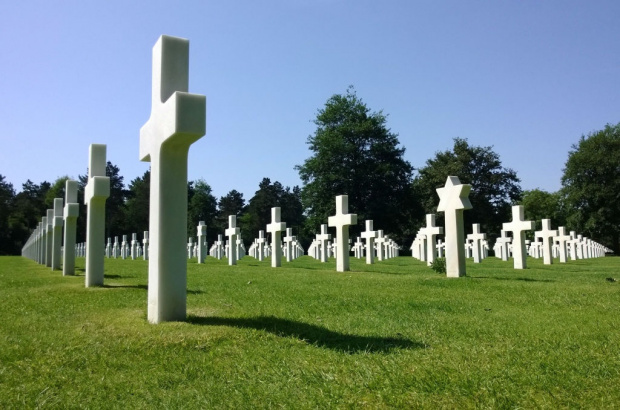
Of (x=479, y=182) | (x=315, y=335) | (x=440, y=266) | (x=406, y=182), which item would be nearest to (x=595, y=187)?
(x=479, y=182)

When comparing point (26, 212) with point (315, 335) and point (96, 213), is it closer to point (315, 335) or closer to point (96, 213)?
point (96, 213)

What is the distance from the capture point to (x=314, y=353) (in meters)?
4.78

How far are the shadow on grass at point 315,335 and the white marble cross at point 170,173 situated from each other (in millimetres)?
445

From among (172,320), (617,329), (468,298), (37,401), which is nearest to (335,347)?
(172,320)

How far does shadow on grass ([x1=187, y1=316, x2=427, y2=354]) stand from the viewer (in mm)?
4969

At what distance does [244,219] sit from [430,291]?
78.3 m

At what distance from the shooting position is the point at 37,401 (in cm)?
363

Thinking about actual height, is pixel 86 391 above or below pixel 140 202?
below

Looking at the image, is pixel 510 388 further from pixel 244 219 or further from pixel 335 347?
pixel 244 219

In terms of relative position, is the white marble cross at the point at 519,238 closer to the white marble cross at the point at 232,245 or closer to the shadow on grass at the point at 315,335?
the white marble cross at the point at 232,245

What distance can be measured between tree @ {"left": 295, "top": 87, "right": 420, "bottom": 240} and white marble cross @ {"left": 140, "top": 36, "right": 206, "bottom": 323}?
38.4m

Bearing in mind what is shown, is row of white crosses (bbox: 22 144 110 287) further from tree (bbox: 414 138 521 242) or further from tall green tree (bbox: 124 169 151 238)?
Answer: tall green tree (bbox: 124 169 151 238)

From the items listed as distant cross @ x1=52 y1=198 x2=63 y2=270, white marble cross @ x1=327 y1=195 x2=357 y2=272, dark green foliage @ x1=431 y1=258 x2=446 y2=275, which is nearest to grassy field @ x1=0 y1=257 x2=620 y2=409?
dark green foliage @ x1=431 y1=258 x2=446 y2=275

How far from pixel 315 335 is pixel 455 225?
8.48m
